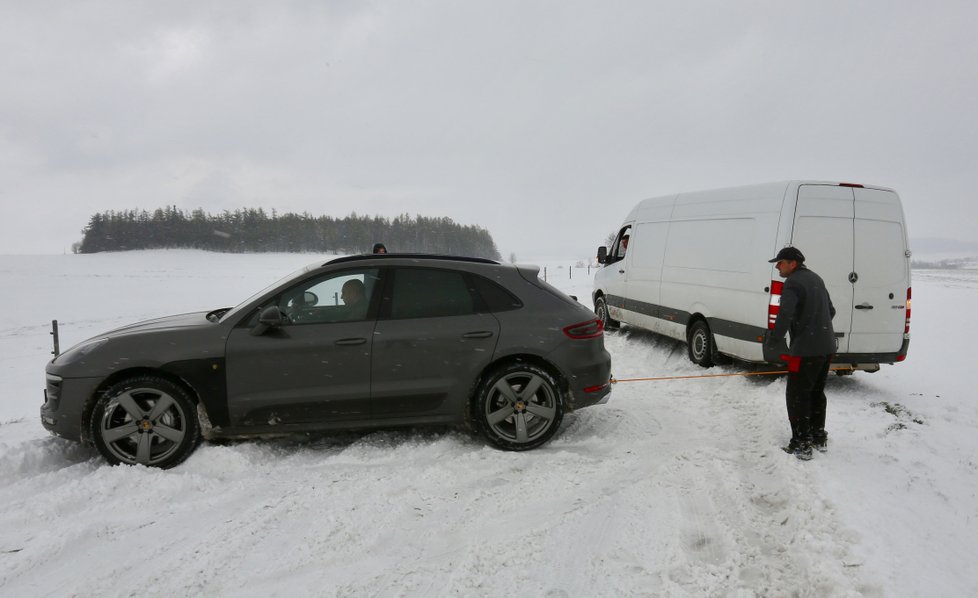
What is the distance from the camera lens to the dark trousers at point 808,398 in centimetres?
445

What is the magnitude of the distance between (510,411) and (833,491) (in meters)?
2.38

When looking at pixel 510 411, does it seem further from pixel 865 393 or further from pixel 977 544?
pixel 865 393

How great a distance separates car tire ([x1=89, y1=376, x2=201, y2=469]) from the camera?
13.3 ft

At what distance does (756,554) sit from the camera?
3.07 metres

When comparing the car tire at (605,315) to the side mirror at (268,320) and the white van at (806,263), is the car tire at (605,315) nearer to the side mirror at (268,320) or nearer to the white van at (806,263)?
the white van at (806,263)

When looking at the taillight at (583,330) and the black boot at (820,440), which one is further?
the taillight at (583,330)

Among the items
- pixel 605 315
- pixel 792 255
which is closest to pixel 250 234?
pixel 605 315

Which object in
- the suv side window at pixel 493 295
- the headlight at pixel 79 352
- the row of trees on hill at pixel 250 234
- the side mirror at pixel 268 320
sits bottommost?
the headlight at pixel 79 352

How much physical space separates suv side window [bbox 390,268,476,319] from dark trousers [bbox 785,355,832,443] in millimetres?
2794

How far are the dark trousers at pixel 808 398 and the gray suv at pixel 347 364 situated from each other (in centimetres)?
157

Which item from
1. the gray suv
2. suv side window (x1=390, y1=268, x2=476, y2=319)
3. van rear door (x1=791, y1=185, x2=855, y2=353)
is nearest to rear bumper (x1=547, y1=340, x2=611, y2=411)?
the gray suv

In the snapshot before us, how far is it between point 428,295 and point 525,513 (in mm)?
1940

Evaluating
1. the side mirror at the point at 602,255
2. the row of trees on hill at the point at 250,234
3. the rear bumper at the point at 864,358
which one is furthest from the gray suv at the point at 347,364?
the row of trees on hill at the point at 250,234

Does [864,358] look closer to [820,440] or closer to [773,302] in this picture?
[773,302]
